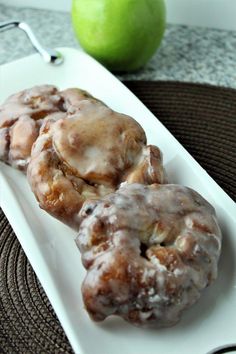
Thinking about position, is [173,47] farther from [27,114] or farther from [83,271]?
[83,271]

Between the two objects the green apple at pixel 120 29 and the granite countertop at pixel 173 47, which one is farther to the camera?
the granite countertop at pixel 173 47

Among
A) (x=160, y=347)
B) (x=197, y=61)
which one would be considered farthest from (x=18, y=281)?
(x=197, y=61)

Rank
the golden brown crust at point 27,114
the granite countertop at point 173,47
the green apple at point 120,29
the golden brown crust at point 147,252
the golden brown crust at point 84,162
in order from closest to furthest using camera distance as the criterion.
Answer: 1. the golden brown crust at point 147,252
2. the golden brown crust at point 84,162
3. the golden brown crust at point 27,114
4. the green apple at point 120,29
5. the granite countertop at point 173,47

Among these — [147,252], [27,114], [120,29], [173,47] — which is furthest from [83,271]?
[173,47]

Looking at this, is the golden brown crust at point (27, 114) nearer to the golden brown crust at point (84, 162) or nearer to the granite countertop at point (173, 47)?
the golden brown crust at point (84, 162)

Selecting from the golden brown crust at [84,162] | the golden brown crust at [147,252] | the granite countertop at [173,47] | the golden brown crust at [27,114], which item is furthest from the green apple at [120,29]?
the golden brown crust at [147,252]

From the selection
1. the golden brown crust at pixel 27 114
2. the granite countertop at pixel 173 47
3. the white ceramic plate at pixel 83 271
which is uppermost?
the golden brown crust at pixel 27 114
